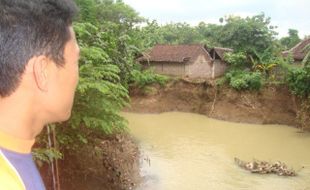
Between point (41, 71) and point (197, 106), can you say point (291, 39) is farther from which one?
point (41, 71)

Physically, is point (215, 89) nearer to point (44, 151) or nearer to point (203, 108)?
point (203, 108)

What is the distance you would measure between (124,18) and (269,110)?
8924 mm

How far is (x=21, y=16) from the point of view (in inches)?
34.2

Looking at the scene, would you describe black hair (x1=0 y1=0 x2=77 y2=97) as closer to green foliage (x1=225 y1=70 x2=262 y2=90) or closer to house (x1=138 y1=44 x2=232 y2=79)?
green foliage (x1=225 y1=70 x2=262 y2=90)

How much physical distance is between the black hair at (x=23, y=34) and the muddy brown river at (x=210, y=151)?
28.1ft

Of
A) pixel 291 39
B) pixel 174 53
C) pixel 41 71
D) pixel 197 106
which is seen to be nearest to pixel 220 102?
pixel 197 106

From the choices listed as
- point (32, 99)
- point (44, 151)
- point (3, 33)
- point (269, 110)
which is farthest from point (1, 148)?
point (269, 110)

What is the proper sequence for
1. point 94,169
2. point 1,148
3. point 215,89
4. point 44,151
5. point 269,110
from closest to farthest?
point 1,148
point 44,151
point 94,169
point 269,110
point 215,89

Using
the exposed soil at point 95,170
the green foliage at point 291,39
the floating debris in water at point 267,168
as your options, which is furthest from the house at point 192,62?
the exposed soil at point 95,170

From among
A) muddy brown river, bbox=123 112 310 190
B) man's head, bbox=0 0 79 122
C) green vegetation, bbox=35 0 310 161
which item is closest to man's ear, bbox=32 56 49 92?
man's head, bbox=0 0 79 122

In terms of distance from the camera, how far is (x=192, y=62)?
20656mm

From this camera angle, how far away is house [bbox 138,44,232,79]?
2075cm

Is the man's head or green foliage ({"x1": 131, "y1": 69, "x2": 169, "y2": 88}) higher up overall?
the man's head

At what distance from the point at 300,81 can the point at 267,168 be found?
6.66 meters
